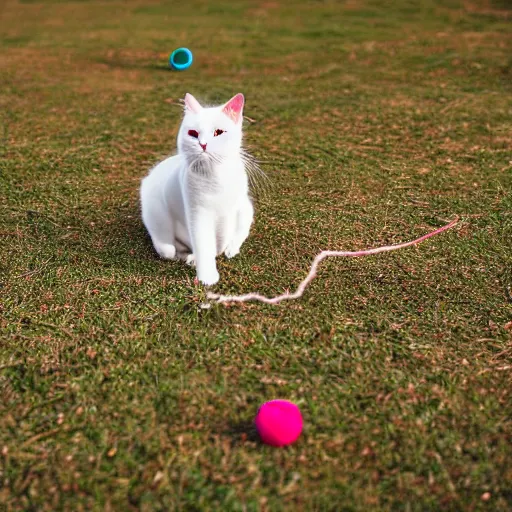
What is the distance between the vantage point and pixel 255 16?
7.55 meters

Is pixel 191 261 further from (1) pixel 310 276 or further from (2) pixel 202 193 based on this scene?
(1) pixel 310 276

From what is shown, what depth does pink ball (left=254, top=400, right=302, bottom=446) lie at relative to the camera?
1611mm

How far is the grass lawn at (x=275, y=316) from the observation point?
1575 mm

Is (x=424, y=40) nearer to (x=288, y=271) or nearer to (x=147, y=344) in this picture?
(x=288, y=271)

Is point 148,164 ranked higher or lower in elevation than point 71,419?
higher

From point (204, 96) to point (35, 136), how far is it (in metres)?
1.31

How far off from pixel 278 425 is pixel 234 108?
1165 millimetres

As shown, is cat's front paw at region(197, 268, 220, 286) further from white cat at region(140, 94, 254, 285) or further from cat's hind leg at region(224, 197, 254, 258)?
cat's hind leg at region(224, 197, 254, 258)

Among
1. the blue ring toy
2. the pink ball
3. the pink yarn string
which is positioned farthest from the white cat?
the blue ring toy

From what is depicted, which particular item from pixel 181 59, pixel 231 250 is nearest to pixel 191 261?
pixel 231 250

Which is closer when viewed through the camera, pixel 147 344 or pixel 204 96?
pixel 147 344

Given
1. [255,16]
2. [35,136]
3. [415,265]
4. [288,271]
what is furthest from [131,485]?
[255,16]

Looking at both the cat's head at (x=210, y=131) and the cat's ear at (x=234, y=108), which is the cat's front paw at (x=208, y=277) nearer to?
the cat's head at (x=210, y=131)

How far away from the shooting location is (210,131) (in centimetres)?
208
